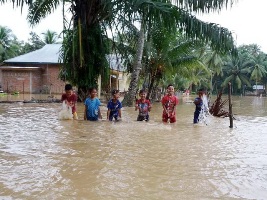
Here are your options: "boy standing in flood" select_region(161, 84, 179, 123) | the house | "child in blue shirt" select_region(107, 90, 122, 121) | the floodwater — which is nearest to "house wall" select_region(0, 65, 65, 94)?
the house

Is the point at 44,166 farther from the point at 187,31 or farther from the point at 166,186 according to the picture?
the point at 187,31

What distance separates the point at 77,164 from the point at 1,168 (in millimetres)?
1036

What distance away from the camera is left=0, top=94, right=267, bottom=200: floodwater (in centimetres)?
399

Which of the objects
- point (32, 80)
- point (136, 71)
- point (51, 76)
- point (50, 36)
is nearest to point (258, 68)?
point (50, 36)

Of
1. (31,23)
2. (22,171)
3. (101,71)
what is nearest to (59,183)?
(22,171)

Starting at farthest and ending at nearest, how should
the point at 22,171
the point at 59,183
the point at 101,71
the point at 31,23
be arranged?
the point at 31,23
the point at 101,71
the point at 22,171
the point at 59,183

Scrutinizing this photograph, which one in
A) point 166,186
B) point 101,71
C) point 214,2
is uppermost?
point 214,2

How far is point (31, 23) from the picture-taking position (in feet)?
54.0

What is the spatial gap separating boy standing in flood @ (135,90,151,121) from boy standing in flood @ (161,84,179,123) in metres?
0.46

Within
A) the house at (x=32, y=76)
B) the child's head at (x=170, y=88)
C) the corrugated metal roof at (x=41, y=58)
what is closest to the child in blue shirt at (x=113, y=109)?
the child's head at (x=170, y=88)

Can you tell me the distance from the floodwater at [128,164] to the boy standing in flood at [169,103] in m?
1.43

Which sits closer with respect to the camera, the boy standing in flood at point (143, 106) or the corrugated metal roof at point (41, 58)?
the boy standing in flood at point (143, 106)

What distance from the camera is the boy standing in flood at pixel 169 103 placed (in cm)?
982

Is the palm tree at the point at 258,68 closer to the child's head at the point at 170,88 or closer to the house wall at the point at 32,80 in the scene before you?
the house wall at the point at 32,80
